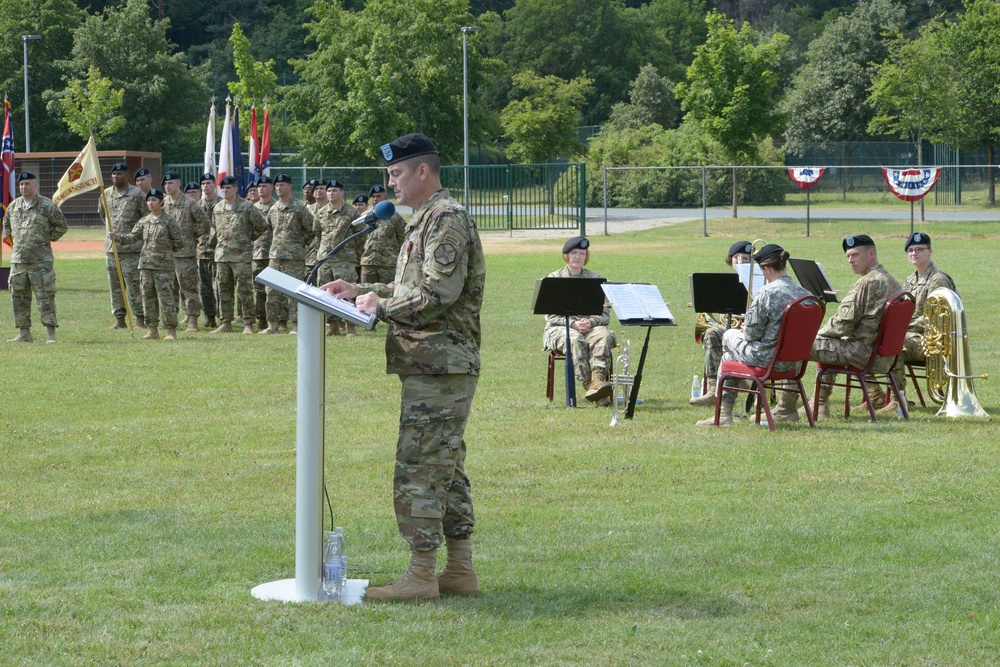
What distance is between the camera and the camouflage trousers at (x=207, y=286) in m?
20.5

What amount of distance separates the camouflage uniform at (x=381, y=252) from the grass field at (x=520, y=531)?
4.16 metres

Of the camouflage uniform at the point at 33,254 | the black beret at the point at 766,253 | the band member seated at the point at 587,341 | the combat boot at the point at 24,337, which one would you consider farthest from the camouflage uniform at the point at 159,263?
the black beret at the point at 766,253

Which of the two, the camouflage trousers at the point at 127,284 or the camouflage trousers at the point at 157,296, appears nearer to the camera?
the camouflage trousers at the point at 157,296

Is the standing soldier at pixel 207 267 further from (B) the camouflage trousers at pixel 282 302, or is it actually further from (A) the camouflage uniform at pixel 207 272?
(B) the camouflage trousers at pixel 282 302

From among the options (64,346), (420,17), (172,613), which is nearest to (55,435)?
(172,613)

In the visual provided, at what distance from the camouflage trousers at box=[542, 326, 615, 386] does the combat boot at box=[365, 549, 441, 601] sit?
6605 mm

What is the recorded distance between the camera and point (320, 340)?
19.9 feet

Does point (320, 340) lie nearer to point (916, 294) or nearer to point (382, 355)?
point (916, 294)

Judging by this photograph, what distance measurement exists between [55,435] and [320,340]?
6.08 m

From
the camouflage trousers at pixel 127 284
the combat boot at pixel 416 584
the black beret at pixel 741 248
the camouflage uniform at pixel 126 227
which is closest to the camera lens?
the combat boot at pixel 416 584

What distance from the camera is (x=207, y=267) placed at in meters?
20.5

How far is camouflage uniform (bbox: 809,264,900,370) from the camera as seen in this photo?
11.7 m

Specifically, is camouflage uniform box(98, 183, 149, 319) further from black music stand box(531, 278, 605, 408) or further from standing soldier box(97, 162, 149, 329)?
black music stand box(531, 278, 605, 408)

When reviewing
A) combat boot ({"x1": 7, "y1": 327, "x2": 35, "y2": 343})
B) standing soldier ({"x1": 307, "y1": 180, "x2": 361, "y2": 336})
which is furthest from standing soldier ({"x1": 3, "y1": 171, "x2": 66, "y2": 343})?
standing soldier ({"x1": 307, "y1": 180, "x2": 361, "y2": 336})
